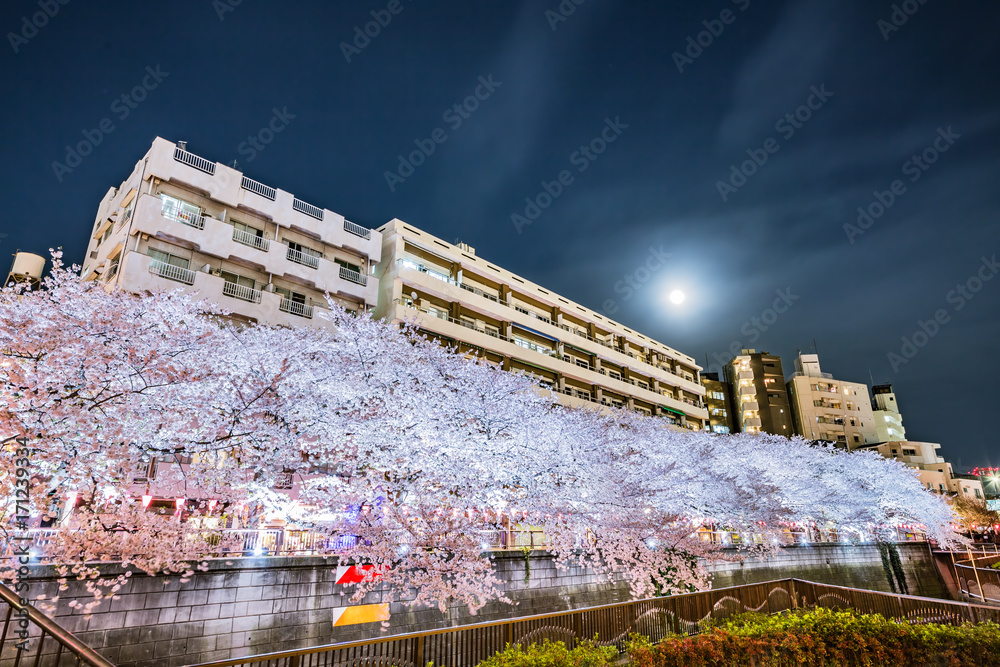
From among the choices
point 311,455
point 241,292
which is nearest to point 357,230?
point 241,292

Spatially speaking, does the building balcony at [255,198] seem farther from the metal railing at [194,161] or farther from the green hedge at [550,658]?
the green hedge at [550,658]

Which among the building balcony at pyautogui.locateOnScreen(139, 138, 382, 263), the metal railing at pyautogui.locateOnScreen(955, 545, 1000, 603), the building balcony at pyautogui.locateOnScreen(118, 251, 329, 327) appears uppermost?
the building balcony at pyautogui.locateOnScreen(139, 138, 382, 263)

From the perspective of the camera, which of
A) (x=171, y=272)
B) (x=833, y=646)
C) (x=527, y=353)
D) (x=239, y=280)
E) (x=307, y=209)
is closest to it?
(x=833, y=646)

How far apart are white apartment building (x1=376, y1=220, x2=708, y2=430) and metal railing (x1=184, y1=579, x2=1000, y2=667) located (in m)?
16.8

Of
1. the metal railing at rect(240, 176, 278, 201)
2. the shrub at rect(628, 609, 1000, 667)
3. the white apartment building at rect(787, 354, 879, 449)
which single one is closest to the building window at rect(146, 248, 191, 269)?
the metal railing at rect(240, 176, 278, 201)

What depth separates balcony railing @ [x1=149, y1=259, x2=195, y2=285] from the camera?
1020 inches

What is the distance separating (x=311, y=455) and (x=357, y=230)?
21219mm

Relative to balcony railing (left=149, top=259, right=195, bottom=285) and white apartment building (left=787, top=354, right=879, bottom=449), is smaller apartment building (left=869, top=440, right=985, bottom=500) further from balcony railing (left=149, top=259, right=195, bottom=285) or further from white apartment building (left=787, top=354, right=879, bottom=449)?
balcony railing (left=149, top=259, right=195, bottom=285)

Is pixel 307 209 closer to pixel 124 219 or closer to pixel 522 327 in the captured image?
pixel 124 219

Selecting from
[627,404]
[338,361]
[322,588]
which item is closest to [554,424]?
[338,361]

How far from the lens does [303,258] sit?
31.5 metres

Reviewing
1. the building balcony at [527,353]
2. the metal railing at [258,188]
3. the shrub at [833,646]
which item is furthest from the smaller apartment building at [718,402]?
the shrub at [833,646]

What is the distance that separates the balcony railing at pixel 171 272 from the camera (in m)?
25.9

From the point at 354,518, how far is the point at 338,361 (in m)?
6.91
